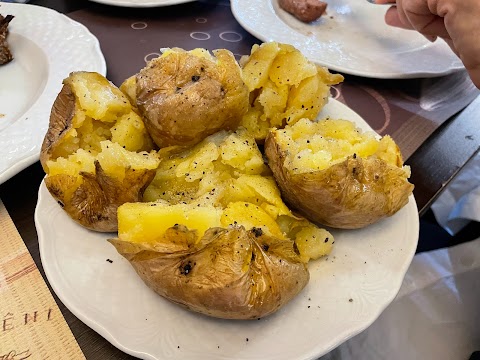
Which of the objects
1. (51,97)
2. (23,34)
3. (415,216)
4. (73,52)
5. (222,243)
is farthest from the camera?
(23,34)

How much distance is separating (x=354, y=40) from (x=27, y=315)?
1.25 metres

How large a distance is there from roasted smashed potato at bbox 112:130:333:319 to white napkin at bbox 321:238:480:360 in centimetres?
49

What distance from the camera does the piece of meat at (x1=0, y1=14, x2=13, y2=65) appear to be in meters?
1.32

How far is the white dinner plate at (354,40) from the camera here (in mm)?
1308

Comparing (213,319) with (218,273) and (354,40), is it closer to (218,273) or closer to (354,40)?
(218,273)

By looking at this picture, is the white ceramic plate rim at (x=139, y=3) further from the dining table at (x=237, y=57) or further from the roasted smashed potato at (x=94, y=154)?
the roasted smashed potato at (x=94, y=154)

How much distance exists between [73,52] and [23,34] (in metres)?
0.24

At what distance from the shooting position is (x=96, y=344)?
70 cm

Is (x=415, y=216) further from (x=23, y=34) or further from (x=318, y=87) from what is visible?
(x=23, y=34)

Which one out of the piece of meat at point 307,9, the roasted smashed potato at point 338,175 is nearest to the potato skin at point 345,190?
the roasted smashed potato at point 338,175

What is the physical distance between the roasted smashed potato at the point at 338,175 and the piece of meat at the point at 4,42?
958 millimetres

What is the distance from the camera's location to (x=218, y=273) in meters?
0.61

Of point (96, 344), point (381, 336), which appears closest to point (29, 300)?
point (96, 344)

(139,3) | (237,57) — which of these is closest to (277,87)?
(237,57)
